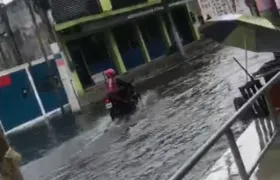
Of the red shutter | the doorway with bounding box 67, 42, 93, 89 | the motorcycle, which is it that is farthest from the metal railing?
the doorway with bounding box 67, 42, 93, 89

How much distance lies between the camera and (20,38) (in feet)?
88.1

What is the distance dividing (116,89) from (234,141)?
10138mm

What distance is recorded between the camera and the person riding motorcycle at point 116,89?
45.9ft

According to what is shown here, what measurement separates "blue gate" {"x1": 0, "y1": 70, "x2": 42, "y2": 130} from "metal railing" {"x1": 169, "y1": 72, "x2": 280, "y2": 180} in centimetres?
1647

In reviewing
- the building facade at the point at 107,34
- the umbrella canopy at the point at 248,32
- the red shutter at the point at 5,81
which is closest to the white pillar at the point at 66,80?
the red shutter at the point at 5,81

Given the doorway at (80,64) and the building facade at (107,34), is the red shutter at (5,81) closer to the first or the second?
the building facade at (107,34)

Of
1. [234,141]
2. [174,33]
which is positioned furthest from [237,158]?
[174,33]

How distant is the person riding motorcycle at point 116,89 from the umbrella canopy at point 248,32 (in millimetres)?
6546

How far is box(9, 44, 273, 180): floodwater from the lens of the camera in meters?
8.16

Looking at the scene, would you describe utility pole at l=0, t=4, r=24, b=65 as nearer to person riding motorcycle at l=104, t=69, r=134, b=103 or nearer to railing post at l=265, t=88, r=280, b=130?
person riding motorcycle at l=104, t=69, r=134, b=103

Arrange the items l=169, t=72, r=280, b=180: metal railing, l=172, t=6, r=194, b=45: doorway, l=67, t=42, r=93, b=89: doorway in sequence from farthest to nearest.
A: 1. l=172, t=6, r=194, b=45: doorway
2. l=67, t=42, r=93, b=89: doorway
3. l=169, t=72, r=280, b=180: metal railing

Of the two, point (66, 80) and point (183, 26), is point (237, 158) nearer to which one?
point (66, 80)

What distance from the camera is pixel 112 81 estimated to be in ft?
46.0

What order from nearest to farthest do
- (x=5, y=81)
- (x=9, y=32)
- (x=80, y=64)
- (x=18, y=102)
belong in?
1. (x=5, y=81)
2. (x=18, y=102)
3. (x=80, y=64)
4. (x=9, y=32)
